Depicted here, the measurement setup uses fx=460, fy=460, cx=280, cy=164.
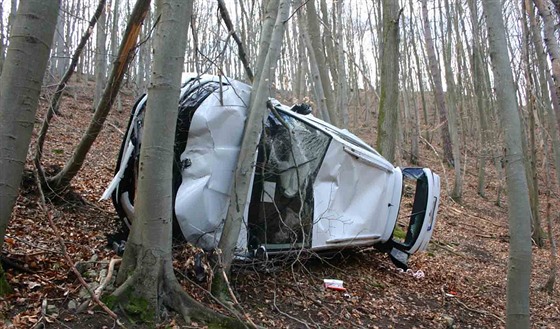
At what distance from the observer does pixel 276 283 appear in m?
5.00

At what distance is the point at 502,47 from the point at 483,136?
20.6 metres

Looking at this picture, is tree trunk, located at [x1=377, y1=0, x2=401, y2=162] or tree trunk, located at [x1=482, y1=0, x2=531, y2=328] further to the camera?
tree trunk, located at [x1=377, y1=0, x2=401, y2=162]

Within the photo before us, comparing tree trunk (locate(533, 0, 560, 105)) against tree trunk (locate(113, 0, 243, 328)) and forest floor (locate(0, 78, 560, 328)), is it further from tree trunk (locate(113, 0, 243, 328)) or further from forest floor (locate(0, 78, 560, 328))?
tree trunk (locate(113, 0, 243, 328))

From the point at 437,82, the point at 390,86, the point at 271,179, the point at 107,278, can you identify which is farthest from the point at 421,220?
the point at 437,82

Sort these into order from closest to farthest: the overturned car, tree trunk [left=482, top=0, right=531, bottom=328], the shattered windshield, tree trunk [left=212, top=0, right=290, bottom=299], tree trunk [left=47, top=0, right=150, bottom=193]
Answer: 1. tree trunk [left=212, top=0, right=290, bottom=299]
2. tree trunk [left=482, top=0, right=531, bottom=328]
3. the overturned car
4. the shattered windshield
5. tree trunk [left=47, top=0, right=150, bottom=193]

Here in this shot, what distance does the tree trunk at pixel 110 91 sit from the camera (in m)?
5.14

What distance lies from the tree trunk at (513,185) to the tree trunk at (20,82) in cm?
408

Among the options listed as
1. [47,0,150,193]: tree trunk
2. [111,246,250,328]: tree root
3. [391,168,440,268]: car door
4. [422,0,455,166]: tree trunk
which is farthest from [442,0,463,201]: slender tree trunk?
[111,246,250,328]: tree root

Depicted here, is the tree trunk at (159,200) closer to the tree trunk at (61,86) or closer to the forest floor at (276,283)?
the forest floor at (276,283)

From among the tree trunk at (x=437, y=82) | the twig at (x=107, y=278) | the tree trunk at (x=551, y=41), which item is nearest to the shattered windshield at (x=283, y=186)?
the twig at (x=107, y=278)

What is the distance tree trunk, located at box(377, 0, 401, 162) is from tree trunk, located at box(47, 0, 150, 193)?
16.8ft

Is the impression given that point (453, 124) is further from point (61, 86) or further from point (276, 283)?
point (61, 86)

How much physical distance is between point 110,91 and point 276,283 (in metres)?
2.90

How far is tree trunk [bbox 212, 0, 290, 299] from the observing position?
14.3ft
